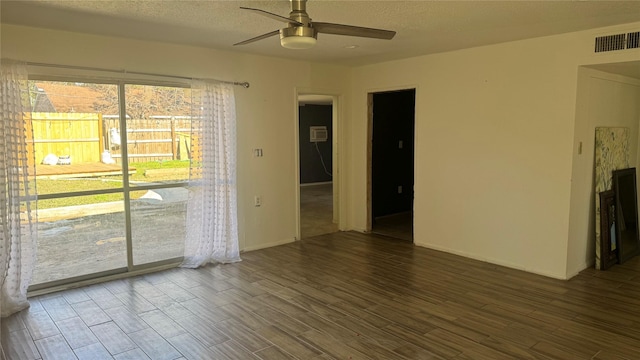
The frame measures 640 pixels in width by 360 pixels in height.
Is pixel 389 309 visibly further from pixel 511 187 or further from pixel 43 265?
pixel 43 265

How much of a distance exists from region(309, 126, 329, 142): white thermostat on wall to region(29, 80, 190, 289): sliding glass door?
645cm

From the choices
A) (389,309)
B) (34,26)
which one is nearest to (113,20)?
(34,26)

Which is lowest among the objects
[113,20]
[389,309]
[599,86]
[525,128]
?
[389,309]

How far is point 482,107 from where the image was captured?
15.4 ft

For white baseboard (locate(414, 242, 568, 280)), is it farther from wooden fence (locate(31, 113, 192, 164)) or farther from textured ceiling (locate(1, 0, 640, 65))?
wooden fence (locate(31, 113, 192, 164))

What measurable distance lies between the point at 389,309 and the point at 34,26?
395 centimetres

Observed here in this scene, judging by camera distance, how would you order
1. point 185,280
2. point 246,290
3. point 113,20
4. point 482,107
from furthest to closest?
point 482,107
point 185,280
point 246,290
point 113,20

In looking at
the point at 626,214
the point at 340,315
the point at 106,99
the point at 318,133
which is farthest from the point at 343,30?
the point at 318,133

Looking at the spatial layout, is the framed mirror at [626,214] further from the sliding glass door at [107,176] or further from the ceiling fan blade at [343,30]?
the sliding glass door at [107,176]

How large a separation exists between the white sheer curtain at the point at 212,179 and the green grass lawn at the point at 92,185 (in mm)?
320

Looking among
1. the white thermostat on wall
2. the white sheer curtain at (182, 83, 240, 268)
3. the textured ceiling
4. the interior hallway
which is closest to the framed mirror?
the textured ceiling

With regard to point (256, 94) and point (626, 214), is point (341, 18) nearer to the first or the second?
point (256, 94)

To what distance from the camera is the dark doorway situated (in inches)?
263

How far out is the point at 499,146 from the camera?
15.0ft
